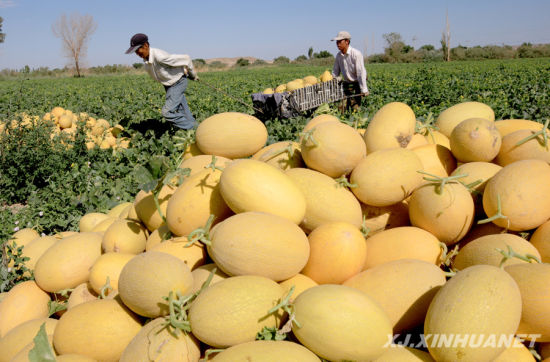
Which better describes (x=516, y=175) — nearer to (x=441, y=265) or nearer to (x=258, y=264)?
(x=441, y=265)

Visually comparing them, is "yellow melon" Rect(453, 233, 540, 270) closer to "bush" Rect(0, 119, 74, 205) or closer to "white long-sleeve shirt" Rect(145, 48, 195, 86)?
"bush" Rect(0, 119, 74, 205)

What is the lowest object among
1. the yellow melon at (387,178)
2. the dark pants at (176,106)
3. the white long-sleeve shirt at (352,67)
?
the yellow melon at (387,178)

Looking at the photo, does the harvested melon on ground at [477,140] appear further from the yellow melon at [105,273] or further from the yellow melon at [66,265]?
the yellow melon at [66,265]

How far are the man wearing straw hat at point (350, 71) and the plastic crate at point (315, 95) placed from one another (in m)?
0.25

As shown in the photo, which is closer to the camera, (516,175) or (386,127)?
(516,175)

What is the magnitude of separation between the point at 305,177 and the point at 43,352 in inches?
55.5

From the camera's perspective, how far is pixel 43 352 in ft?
4.08

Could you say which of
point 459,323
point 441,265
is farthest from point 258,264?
point 441,265

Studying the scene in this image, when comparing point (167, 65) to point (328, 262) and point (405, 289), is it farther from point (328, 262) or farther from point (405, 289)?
point (405, 289)

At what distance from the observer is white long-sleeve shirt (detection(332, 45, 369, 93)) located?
8.43 meters

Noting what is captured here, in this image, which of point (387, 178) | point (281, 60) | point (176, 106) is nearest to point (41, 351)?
point (387, 178)

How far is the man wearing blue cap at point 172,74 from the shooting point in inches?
284

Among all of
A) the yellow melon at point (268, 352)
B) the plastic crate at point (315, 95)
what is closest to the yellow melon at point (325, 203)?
the yellow melon at point (268, 352)

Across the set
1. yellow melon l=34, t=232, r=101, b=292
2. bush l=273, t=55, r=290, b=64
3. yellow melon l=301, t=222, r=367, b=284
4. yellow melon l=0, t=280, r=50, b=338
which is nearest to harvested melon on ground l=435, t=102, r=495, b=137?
yellow melon l=301, t=222, r=367, b=284
